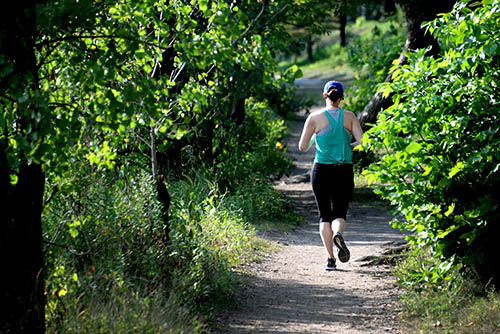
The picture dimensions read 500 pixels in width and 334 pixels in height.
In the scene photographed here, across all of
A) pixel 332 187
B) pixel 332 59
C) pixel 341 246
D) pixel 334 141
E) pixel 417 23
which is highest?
pixel 332 59

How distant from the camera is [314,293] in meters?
6.33

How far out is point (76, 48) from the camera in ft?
14.6

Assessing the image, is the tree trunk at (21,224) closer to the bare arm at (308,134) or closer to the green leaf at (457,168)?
the green leaf at (457,168)

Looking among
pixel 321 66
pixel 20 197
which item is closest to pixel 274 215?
pixel 20 197

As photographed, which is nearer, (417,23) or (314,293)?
(314,293)

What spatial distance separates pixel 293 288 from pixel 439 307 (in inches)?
64.6

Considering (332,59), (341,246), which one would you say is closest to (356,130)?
(341,246)

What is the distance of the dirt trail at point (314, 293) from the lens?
5352mm

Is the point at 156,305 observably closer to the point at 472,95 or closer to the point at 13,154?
the point at 13,154

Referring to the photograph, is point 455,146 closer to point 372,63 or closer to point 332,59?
point 372,63

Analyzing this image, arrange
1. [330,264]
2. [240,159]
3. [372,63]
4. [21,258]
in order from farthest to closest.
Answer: [372,63], [240,159], [330,264], [21,258]

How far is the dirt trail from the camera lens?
5.35 m

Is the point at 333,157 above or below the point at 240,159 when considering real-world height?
above

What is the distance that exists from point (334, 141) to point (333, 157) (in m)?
0.17
